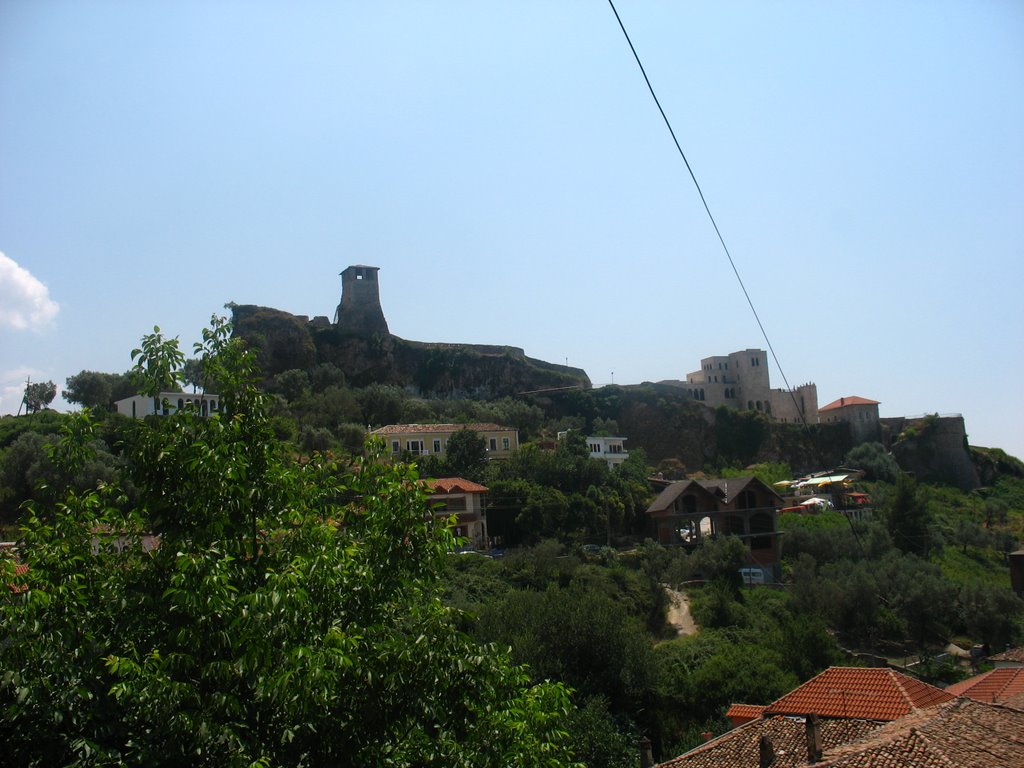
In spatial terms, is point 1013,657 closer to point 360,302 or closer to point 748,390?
point 748,390

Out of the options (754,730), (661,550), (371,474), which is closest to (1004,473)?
(661,550)

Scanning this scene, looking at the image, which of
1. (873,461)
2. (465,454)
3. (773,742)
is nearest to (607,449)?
(465,454)

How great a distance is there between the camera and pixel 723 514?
147 ft

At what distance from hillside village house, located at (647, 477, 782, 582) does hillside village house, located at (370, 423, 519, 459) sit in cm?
1114

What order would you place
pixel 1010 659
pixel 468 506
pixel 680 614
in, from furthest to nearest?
1. pixel 468 506
2. pixel 680 614
3. pixel 1010 659

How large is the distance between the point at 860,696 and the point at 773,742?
2926 millimetres

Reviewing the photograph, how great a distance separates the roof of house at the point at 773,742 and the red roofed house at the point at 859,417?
200 feet

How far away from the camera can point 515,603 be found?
2819cm

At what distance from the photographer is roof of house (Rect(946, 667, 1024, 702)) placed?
62.2ft

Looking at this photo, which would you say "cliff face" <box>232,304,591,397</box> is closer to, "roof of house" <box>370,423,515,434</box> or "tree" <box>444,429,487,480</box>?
"roof of house" <box>370,423,515,434</box>

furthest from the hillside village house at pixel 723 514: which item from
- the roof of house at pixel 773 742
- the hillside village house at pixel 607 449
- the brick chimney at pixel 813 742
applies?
the brick chimney at pixel 813 742

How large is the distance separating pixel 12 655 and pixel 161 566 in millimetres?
1150

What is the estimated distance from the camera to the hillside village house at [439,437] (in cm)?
5086

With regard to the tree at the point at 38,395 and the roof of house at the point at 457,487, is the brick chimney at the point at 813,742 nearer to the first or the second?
the roof of house at the point at 457,487
